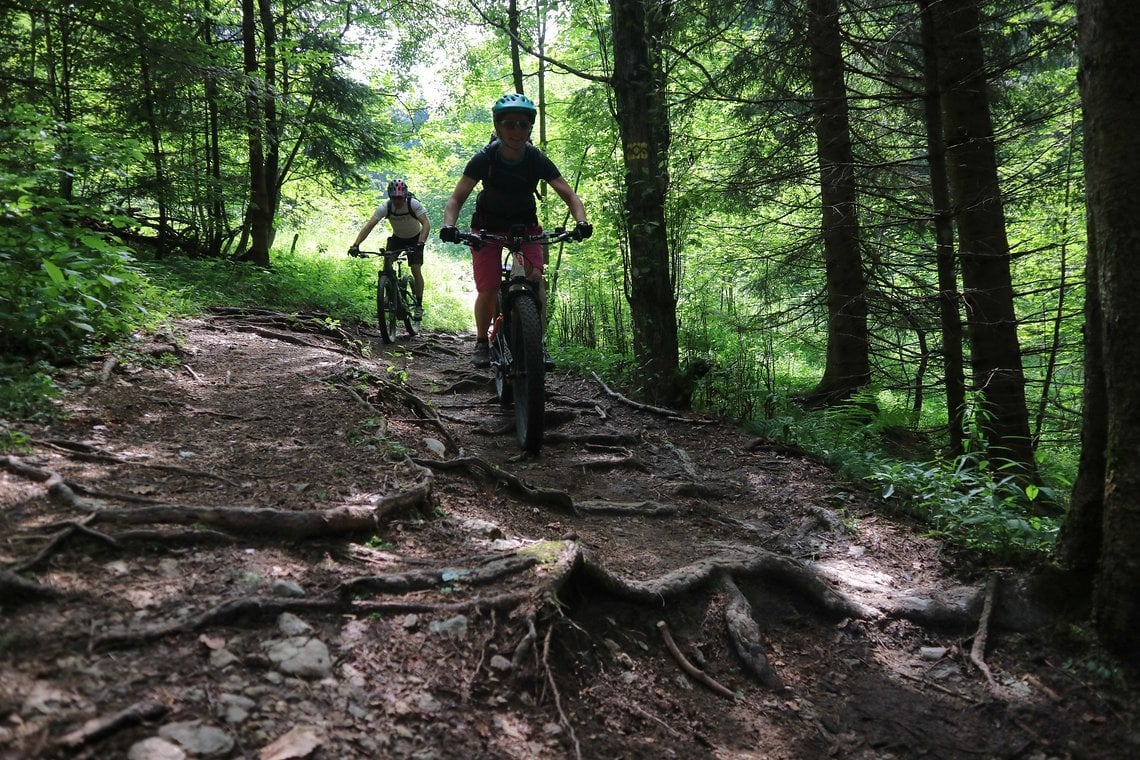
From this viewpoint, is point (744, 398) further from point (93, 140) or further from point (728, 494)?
point (93, 140)

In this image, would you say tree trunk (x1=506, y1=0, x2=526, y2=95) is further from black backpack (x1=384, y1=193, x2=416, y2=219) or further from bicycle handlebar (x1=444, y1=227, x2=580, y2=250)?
bicycle handlebar (x1=444, y1=227, x2=580, y2=250)

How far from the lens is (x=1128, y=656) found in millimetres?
2596

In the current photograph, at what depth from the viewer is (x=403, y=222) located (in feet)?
33.4

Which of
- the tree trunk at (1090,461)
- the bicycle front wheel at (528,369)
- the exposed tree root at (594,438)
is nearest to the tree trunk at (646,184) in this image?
the exposed tree root at (594,438)

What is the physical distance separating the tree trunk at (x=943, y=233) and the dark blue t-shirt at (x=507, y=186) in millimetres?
3319

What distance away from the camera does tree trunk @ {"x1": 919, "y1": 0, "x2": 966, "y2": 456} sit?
18.2ft

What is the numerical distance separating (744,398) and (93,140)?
644 centimetres

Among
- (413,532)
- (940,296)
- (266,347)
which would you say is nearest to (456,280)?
(266,347)

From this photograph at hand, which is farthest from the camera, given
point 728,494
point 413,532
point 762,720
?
point 728,494

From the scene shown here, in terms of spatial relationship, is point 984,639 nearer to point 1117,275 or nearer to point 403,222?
point 1117,275

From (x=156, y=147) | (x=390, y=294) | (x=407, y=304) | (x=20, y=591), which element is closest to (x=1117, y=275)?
(x=20, y=591)

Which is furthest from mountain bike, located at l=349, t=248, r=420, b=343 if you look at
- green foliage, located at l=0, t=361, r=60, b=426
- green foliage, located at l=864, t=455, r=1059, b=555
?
green foliage, located at l=864, t=455, r=1059, b=555

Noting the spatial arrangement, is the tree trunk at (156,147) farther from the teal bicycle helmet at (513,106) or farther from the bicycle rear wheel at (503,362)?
the bicycle rear wheel at (503,362)

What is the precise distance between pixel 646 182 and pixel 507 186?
84.3 inches
